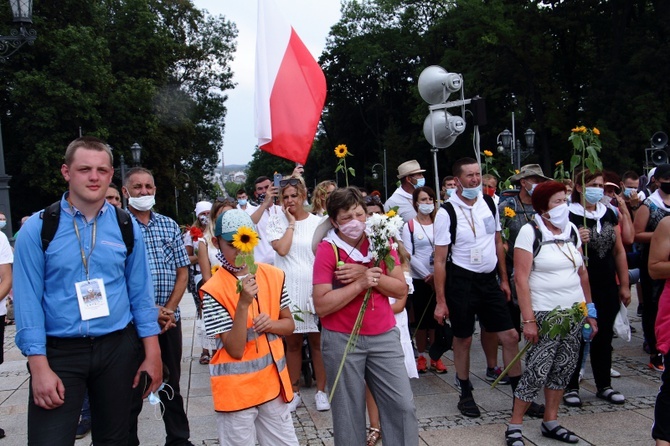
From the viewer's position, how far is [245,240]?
10.5 ft

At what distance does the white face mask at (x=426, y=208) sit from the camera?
6.89 meters

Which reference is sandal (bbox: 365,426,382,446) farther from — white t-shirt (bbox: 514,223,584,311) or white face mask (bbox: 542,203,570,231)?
white face mask (bbox: 542,203,570,231)

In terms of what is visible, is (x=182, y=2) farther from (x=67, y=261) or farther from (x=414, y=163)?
(x=67, y=261)

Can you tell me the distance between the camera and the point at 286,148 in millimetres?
6027

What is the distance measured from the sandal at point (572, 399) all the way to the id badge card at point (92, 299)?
4.15 meters

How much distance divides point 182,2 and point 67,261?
38580 millimetres

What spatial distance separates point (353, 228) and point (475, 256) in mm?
1889

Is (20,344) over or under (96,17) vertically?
under

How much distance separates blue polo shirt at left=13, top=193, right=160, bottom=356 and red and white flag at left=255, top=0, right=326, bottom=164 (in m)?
2.88

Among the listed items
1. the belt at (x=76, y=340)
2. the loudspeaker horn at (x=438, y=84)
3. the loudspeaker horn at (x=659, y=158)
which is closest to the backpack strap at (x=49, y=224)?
the belt at (x=76, y=340)

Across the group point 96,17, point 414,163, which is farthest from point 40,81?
point 414,163

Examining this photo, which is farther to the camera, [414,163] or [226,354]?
[414,163]

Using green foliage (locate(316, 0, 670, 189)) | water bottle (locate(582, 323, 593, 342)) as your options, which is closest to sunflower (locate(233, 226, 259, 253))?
water bottle (locate(582, 323, 593, 342))

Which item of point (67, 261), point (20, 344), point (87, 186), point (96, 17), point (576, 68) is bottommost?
point (20, 344)
